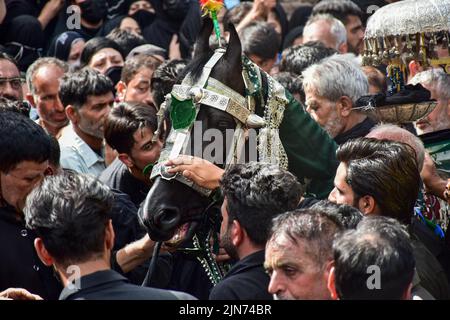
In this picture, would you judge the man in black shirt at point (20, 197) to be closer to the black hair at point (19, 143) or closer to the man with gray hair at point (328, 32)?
the black hair at point (19, 143)

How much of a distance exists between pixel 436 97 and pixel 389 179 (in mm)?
1977

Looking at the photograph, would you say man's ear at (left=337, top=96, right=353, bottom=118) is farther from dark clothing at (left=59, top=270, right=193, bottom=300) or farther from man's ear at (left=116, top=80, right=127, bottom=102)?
dark clothing at (left=59, top=270, right=193, bottom=300)

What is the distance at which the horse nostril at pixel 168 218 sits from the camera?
16.9ft

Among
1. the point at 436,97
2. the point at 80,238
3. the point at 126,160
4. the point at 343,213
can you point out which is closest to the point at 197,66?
the point at 343,213

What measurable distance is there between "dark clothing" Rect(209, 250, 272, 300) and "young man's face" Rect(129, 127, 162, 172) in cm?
232

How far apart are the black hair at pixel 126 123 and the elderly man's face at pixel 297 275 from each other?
2.79m

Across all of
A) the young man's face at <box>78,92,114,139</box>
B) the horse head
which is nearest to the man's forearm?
the horse head

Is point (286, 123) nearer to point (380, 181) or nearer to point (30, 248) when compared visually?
point (380, 181)

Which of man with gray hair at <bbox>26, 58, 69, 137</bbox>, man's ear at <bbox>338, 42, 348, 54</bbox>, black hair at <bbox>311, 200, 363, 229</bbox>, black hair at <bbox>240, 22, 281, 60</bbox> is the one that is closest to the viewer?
black hair at <bbox>311, 200, 363, 229</bbox>

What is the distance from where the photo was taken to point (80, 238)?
420 centimetres

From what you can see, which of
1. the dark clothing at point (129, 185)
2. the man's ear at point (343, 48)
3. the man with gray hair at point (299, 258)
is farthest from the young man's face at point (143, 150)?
the man's ear at point (343, 48)

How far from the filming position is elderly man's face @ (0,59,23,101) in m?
7.84

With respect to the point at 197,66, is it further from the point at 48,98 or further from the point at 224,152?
the point at 48,98
